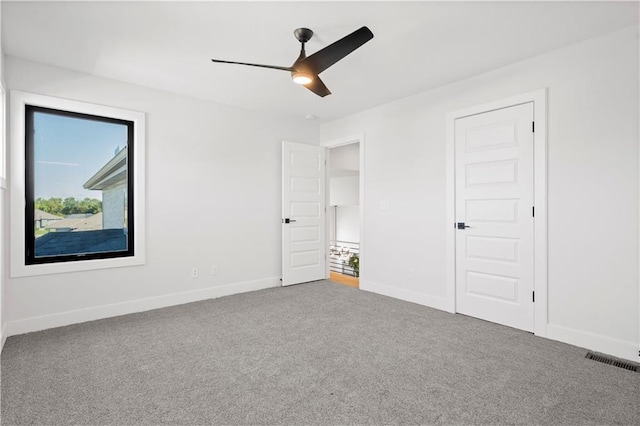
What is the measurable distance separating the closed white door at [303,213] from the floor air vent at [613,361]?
10.9ft

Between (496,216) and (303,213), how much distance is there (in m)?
2.60

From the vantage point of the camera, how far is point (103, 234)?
3.50m

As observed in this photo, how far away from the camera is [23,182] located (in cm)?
299

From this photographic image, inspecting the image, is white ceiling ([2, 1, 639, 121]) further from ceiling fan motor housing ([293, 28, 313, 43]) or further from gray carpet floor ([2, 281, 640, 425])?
gray carpet floor ([2, 281, 640, 425])

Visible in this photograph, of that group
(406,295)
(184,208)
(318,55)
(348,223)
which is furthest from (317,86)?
(348,223)

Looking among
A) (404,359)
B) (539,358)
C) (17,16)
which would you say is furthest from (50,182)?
(539,358)

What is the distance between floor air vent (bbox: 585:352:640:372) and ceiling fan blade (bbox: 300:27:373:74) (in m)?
2.86

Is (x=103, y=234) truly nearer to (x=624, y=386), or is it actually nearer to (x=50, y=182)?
(x=50, y=182)

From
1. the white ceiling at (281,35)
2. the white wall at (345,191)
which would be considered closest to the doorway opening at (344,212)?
the white wall at (345,191)

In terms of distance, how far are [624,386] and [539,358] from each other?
476mm

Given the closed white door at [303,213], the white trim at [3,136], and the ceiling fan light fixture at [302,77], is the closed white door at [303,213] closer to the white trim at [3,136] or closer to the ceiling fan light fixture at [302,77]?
the ceiling fan light fixture at [302,77]

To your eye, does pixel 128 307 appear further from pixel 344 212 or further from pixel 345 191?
pixel 344 212

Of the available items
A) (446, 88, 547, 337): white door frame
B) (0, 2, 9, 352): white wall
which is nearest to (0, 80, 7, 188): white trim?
(0, 2, 9, 352): white wall

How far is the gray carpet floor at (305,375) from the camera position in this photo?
1.84 m
